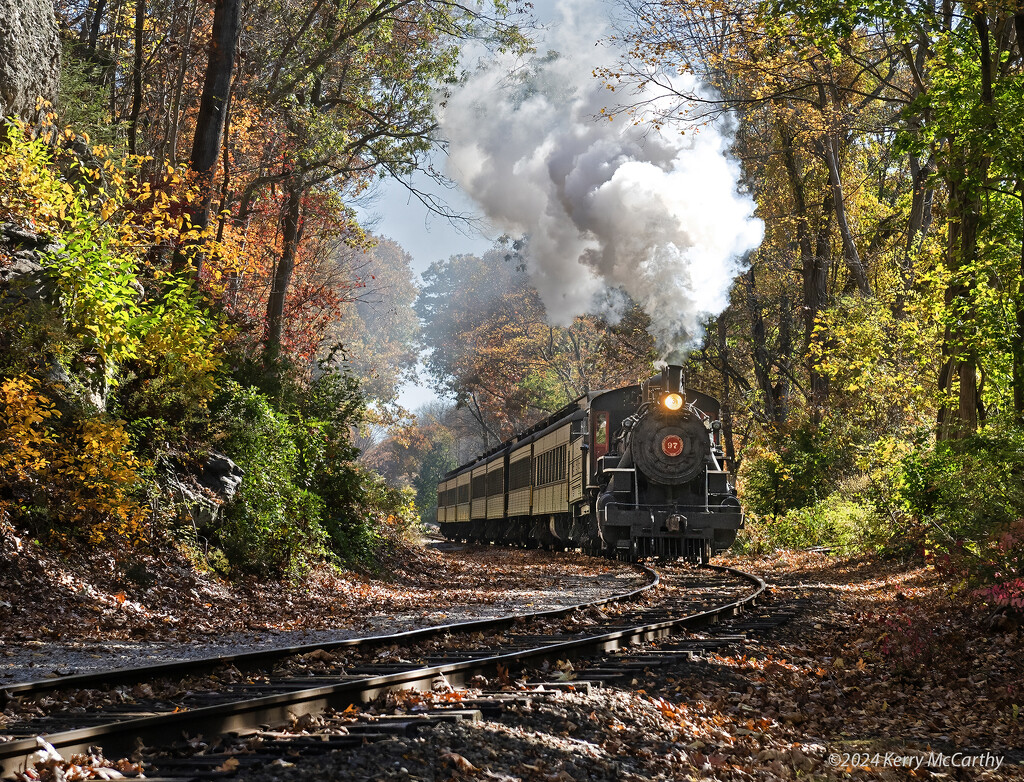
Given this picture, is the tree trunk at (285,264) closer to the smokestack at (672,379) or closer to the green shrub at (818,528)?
the smokestack at (672,379)

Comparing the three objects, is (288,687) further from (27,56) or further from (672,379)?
(672,379)

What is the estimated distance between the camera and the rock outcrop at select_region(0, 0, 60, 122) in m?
15.1

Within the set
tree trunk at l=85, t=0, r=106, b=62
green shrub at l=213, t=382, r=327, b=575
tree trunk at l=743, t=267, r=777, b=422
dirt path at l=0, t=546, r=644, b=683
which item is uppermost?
tree trunk at l=85, t=0, r=106, b=62

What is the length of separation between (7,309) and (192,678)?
252 inches

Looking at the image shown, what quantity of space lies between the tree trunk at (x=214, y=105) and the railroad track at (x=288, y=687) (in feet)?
31.6

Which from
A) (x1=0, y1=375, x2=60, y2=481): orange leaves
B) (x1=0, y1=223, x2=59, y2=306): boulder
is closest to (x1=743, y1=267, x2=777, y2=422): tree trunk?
(x1=0, y1=223, x2=59, y2=306): boulder

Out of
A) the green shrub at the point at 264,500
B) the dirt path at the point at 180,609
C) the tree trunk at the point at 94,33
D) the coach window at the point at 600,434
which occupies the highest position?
the tree trunk at the point at 94,33

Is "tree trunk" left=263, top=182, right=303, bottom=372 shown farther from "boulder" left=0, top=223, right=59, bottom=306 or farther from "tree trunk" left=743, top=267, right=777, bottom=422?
"tree trunk" left=743, top=267, right=777, bottom=422

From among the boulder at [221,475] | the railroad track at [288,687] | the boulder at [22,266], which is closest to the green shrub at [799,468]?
the boulder at [221,475]

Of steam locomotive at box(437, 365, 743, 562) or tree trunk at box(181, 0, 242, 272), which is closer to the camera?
tree trunk at box(181, 0, 242, 272)

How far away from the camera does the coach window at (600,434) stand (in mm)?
20109

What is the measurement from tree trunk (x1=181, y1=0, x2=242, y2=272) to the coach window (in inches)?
337

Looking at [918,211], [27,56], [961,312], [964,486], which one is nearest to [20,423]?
[27,56]

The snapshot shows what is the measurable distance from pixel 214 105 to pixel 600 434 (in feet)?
32.0
